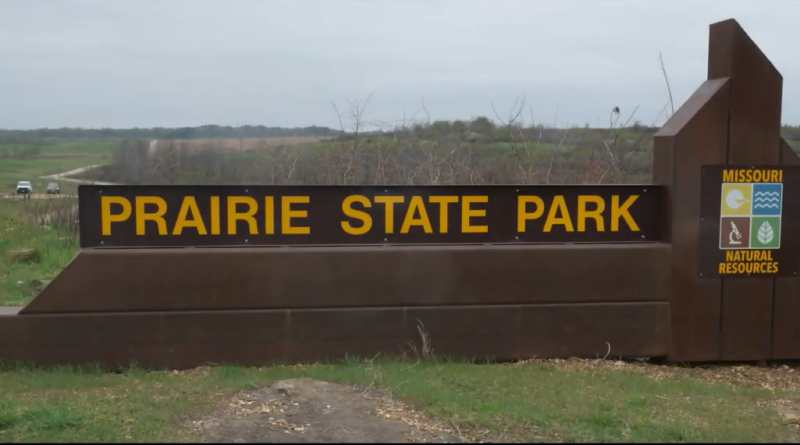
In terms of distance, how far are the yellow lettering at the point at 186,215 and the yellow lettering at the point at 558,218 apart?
9.42ft

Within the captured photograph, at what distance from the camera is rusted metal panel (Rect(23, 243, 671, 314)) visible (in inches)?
240

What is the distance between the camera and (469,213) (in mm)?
6586

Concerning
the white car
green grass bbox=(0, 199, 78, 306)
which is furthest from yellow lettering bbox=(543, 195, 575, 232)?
the white car

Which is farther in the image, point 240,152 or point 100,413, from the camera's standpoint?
point 240,152

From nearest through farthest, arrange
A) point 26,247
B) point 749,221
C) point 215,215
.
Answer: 1. point 215,215
2. point 749,221
3. point 26,247

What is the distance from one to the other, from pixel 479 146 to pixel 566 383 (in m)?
5.63

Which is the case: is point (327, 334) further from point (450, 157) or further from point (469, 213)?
point (450, 157)

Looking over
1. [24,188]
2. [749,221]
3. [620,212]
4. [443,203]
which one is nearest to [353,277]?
[443,203]

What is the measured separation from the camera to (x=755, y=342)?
268 inches

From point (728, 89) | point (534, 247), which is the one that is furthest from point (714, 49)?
point (534, 247)

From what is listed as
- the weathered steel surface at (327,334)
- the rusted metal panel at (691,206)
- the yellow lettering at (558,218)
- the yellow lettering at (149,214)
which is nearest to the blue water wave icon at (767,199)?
the rusted metal panel at (691,206)

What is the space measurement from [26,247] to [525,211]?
918cm

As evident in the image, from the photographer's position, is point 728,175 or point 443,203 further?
point 728,175

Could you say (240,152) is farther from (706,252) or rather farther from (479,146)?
(706,252)
